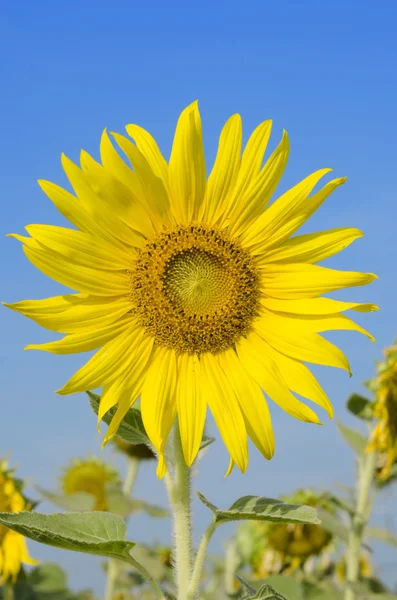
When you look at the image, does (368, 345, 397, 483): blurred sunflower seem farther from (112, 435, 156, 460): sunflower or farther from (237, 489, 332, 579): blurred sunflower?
(112, 435, 156, 460): sunflower

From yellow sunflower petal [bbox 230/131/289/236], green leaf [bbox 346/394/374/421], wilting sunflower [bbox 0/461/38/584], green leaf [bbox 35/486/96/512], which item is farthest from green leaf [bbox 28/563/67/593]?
yellow sunflower petal [bbox 230/131/289/236]

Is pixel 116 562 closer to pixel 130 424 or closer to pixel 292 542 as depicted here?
pixel 292 542

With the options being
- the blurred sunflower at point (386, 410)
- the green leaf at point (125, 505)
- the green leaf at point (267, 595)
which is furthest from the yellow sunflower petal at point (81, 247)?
the blurred sunflower at point (386, 410)

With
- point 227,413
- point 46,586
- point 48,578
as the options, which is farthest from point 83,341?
point 48,578

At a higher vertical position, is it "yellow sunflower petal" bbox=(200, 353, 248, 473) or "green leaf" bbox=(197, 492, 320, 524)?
"yellow sunflower petal" bbox=(200, 353, 248, 473)

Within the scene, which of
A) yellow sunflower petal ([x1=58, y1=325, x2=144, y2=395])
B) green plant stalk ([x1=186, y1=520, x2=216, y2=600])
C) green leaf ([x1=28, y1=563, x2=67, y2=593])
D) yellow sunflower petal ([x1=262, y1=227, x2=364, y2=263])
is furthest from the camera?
green leaf ([x1=28, y1=563, x2=67, y2=593])

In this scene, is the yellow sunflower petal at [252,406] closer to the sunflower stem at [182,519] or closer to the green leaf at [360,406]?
the sunflower stem at [182,519]
